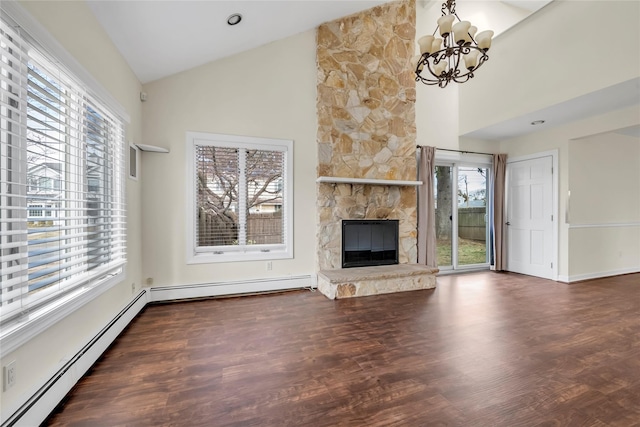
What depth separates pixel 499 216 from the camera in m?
5.37

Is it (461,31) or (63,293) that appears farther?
(461,31)

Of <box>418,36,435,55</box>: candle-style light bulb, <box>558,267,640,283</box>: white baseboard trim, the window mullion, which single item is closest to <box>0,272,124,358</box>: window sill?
the window mullion

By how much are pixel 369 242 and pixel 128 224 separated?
10.4 ft

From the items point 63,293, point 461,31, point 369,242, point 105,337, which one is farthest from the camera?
point 369,242

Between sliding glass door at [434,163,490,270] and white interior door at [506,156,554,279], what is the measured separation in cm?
44

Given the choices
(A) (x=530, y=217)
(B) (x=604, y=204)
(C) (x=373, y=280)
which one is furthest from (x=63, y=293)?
(B) (x=604, y=204)

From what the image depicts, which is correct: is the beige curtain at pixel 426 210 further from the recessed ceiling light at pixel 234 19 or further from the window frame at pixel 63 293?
the window frame at pixel 63 293

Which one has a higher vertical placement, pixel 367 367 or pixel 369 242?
pixel 369 242

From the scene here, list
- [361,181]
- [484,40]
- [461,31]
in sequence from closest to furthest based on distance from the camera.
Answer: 1. [461,31]
2. [484,40]
3. [361,181]

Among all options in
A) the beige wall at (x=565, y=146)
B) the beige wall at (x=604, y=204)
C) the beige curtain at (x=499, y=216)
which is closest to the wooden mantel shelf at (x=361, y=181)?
the beige curtain at (x=499, y=216)

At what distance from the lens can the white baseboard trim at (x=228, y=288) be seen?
3.45 m

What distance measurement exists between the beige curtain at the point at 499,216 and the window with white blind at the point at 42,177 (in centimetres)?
618

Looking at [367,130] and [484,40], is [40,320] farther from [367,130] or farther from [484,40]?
[484,40]

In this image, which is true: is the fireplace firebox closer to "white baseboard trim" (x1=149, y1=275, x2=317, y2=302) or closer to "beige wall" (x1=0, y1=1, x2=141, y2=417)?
"white baseboard trim" (x1=149, y1=275, x2=317, y2=302)
